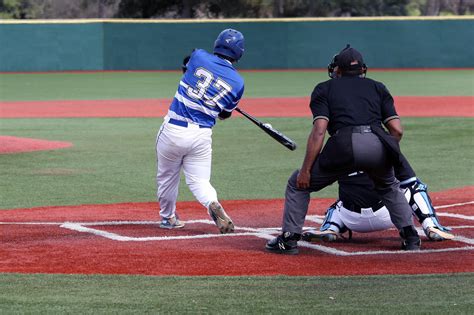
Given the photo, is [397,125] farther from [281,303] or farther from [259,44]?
[259,44]

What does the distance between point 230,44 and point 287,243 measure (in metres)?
2.03

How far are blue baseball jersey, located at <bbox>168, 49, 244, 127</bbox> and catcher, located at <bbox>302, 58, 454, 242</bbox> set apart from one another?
1.27 m

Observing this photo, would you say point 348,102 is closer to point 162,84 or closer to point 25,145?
point 25,145

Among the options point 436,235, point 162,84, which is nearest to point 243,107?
point 162,84

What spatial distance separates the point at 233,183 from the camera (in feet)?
42.9

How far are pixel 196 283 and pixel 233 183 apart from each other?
621 centimetres

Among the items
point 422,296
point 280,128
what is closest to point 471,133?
point 280,128

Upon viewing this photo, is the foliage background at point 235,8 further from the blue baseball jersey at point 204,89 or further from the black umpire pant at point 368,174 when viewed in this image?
the black umpire pant at point 368,174

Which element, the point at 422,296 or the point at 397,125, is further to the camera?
the point at 397,125

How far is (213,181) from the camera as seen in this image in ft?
43.5

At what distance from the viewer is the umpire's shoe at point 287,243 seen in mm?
8039

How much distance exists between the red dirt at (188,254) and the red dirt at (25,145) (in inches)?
260

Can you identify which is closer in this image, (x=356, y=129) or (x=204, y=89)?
(x=356, y=129)

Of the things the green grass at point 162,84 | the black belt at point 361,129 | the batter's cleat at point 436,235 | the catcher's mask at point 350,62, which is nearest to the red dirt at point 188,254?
the batter's cleat at point 436,235
